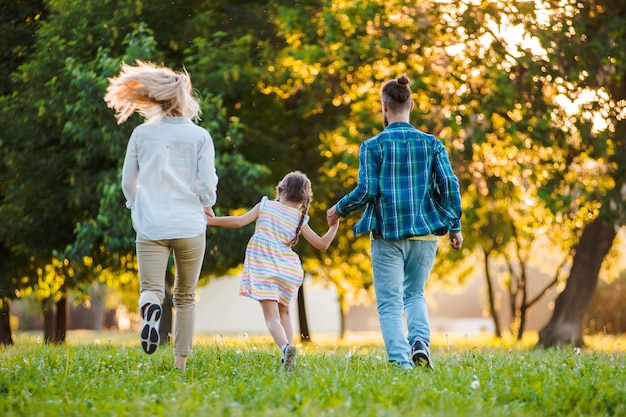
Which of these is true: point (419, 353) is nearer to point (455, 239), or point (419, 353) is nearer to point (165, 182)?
point (455, 239)

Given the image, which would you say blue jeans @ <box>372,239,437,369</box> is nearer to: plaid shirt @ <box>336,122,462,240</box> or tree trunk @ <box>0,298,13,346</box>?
plaid shirt @ <box>336,122,462,240</box>

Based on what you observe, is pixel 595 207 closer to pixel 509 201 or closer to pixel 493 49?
pixel 493 49

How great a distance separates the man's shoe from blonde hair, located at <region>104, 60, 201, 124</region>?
245 cm

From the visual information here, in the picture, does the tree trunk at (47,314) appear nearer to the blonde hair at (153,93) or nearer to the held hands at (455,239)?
the blonde hair at (153,93)

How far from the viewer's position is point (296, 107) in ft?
54.0

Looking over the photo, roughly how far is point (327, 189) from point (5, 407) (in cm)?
1110

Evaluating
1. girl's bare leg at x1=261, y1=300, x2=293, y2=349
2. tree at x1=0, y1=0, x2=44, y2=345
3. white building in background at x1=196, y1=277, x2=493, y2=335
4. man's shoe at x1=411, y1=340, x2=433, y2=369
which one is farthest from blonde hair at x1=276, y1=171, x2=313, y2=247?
white building in background at x1=196, y1=277, x2=493, y2=335

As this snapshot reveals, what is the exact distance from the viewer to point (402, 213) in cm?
634

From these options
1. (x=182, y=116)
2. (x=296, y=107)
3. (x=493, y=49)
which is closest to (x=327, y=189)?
(x=296, y=107)

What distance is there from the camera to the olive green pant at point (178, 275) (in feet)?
19.8

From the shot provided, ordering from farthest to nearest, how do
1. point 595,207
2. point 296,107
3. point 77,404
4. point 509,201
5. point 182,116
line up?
point 509,201 → point 296,107 → point 595,207 → point 182,116 → point 77,404

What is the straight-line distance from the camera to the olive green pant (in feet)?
19.8

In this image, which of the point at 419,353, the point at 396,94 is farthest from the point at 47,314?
the point at 396,94

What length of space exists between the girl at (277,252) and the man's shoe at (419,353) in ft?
3.04
